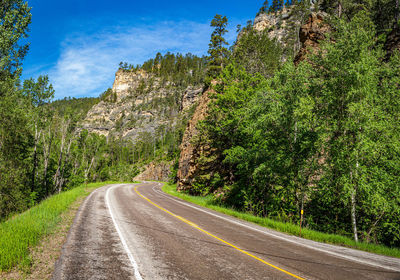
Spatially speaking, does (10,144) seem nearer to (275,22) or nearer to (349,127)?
(349,127)

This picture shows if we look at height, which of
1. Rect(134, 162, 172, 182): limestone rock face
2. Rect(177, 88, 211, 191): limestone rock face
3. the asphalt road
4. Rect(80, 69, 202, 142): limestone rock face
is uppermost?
Rect(80, 69, 202, 142): limestone rock face

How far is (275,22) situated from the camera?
10194 cm

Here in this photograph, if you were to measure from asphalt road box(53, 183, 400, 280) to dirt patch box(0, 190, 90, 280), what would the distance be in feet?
0.61

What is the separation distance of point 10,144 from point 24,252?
988 inches

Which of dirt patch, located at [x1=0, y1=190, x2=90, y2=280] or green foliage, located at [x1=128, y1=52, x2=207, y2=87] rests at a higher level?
green foliage, located at [x1=128, y1=52, x2=207, y2=87]

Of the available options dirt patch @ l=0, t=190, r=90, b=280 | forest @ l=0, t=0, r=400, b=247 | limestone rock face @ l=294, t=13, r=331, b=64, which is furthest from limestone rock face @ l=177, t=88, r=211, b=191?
dirt patch @ l=0, t=190, r=90, b=280

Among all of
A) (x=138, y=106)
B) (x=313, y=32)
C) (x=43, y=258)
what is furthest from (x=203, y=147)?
(x=138, y=106)

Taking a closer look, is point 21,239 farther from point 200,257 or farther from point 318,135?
point 318,135

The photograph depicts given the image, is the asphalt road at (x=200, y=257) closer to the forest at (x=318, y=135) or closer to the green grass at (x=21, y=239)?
the green grass at (x=21, y=239)

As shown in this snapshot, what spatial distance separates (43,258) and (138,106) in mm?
158423

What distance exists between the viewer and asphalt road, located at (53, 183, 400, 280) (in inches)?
182

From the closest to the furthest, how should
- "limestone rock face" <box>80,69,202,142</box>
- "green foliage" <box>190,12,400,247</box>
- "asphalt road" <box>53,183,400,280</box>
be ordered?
1. "asphalt road" <box>53,183,400,280</box>
2. "green foliage" <box>190,12,400,247</box>
3. "limestone rock face" <box>80,69,202,142</box>

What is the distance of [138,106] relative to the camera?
155 meters

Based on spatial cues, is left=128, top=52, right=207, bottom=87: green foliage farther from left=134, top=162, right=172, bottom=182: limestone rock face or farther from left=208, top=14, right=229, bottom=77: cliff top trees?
left=208, top=14, right=229, bottom=77: cliff top trees
